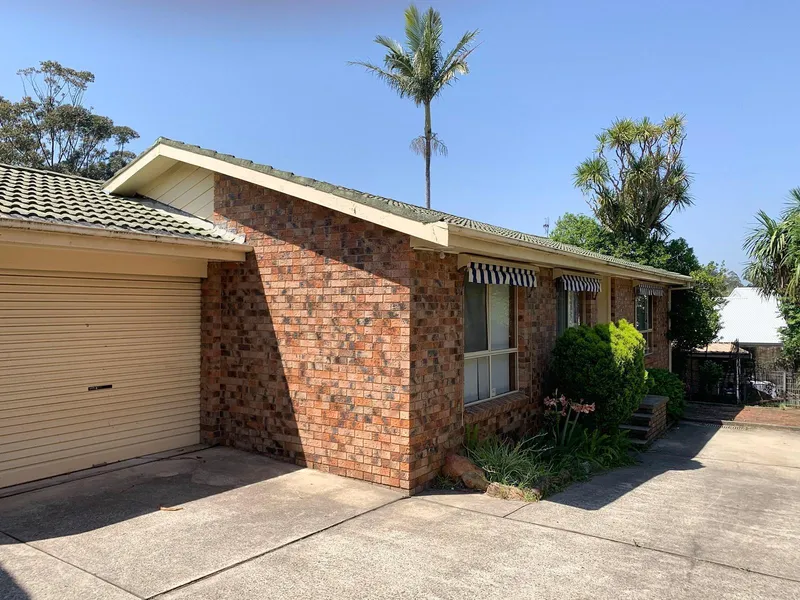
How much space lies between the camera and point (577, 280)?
32.4 ft

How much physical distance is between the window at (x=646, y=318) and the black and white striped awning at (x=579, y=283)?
4.44 meters

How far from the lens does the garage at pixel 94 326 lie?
19.7 ft

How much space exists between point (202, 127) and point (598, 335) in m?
14.6

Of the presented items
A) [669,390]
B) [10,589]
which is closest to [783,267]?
[669,390]

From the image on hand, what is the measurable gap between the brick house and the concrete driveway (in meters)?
0.60

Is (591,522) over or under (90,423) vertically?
under

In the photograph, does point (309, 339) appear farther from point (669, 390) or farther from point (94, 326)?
point (669, 390)

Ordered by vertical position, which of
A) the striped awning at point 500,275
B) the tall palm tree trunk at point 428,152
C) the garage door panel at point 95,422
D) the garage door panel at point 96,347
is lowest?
the garage door panel at point 95,422

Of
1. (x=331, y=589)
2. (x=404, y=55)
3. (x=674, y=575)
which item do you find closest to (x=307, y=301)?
Answer: (x=331, y=589)

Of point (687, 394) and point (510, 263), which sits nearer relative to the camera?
point (510, 263)

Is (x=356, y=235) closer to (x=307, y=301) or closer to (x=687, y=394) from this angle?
(x=307, y=301)

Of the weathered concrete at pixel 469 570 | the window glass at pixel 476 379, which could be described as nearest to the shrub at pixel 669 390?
the window glass at pixel 476 379

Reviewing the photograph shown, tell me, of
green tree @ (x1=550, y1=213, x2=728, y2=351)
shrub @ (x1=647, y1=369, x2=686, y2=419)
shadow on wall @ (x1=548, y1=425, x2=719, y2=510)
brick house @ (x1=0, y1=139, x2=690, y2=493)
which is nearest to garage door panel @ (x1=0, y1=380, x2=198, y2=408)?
brick house @ (x1=0, y1=139, x2=690, y2=493)

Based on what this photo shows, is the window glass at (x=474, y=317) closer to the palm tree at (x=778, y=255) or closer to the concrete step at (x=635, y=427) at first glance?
the concrete step at (x=635, y=427)
